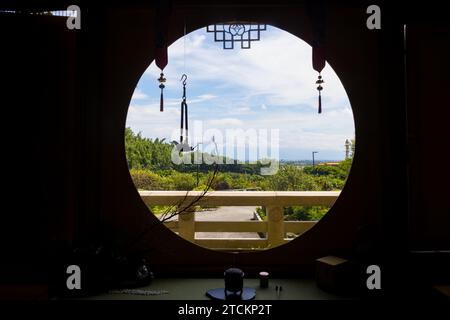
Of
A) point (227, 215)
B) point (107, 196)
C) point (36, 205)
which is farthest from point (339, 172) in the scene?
point (36, 205)

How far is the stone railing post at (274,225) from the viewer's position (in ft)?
12.1

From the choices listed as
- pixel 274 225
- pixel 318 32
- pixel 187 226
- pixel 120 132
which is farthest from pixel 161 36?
pixel 274 225

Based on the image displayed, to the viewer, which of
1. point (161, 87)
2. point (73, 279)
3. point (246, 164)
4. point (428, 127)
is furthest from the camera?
point (246, 164)

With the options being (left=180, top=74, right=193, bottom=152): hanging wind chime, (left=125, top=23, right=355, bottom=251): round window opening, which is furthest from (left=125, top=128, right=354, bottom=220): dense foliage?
(left=180, top=74, right=193, bottom=152): hanging wind chime

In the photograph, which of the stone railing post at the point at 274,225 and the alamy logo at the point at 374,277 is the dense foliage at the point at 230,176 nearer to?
the stone railing post at the point at 274,225

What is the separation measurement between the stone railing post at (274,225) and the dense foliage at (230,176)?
0.58ft

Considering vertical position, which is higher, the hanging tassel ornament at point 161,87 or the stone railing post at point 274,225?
the hanging tassel ornament at point 161,87

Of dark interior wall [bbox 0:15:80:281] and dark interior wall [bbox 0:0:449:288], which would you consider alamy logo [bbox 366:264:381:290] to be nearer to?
dark interior wall [bbox 0:0:449:288]

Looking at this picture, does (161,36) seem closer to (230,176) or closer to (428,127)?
(428,127)

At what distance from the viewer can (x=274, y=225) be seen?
371cm

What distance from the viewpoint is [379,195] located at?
1783mm

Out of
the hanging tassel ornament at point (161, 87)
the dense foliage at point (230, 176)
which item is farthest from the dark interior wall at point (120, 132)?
the dense foliage at point (230, 176)

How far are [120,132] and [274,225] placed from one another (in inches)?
92.5

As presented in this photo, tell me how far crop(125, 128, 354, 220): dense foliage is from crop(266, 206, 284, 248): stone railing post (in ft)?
0.58
